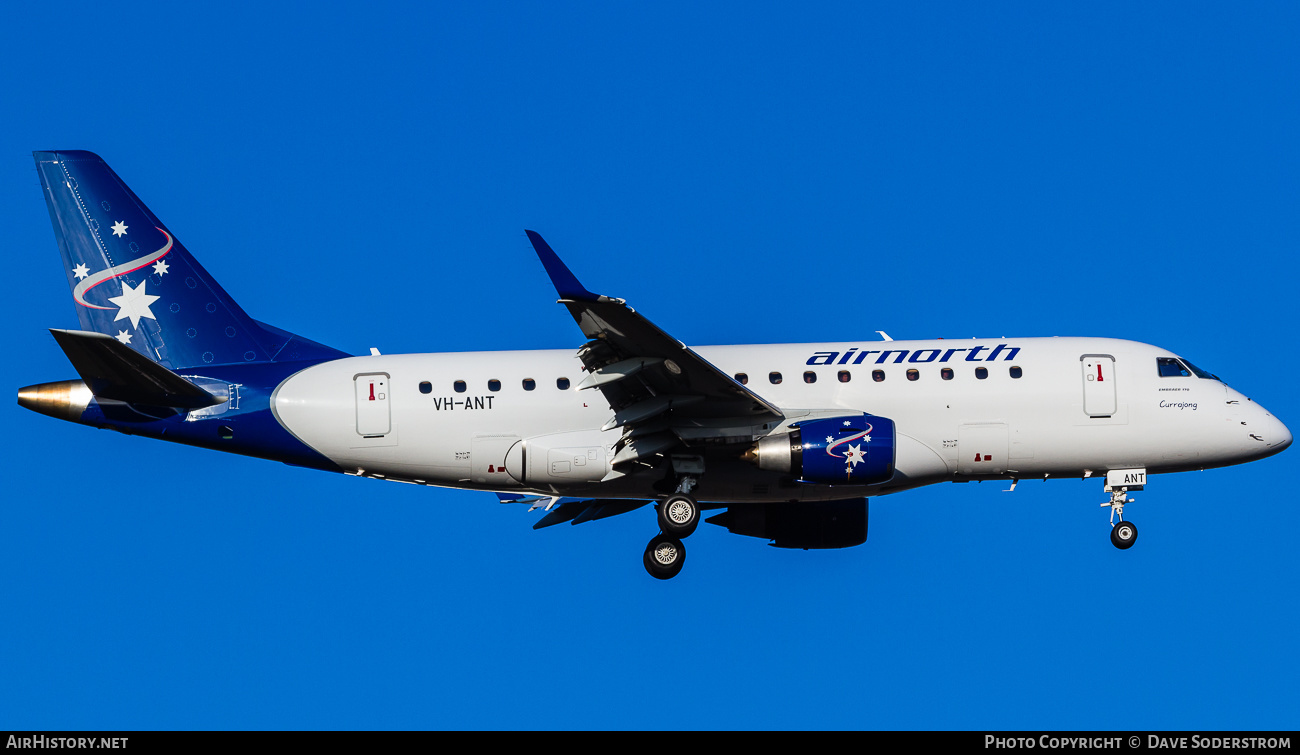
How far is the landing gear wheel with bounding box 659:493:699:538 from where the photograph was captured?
29.5m

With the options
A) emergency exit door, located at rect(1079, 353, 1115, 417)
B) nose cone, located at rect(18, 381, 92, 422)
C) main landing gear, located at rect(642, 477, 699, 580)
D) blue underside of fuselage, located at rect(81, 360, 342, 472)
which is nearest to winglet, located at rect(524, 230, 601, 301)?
main landing gear, located at rect(642, 477, 699, 580)

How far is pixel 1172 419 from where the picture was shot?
30.5 meters

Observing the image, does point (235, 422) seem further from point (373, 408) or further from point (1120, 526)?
point (1120, 526)

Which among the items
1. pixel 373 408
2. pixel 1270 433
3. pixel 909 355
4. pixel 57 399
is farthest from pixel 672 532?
pixel 1270 433

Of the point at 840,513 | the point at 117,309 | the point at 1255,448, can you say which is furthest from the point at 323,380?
the point at 1255,448

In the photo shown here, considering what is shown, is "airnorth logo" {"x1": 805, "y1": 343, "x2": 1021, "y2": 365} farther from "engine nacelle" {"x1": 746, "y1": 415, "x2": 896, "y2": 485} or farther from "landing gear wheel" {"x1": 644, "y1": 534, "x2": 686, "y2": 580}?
"landing gear wheel" {"x1": 644, "y1": 534, "x2": 686, "y2": 580}

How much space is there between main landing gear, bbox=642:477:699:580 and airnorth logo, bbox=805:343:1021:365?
399cm

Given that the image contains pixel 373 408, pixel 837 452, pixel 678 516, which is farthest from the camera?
pixel 373 408

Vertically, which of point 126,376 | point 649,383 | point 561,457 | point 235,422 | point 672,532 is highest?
point 126,376

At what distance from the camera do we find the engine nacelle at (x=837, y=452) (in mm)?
28141

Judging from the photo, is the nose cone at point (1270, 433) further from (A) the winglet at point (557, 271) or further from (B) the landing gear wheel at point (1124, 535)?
(A) the winglet at point (557, 271)

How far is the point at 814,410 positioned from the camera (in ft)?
97.1

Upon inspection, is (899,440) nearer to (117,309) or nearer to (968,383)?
(968,383)

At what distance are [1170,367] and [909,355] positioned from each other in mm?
6087
